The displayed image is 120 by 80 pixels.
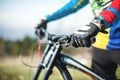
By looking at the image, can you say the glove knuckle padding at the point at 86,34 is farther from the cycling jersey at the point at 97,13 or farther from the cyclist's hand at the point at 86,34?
the cycling jersey at the point at 97,13

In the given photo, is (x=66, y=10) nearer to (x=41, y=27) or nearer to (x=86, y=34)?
(x=41, y=27)

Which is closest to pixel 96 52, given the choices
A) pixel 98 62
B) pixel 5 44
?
pixel 98 62

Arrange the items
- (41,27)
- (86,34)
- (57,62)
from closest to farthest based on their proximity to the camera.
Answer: (86,34)
(57,62)
(41,27)

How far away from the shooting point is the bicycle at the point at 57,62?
2441 mm

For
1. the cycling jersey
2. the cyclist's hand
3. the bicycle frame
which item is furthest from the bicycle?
the cyclist's hand

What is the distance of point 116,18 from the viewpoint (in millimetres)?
2082

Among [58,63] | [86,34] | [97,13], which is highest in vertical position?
[97,13]

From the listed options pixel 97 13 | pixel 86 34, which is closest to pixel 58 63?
pixel 97 13

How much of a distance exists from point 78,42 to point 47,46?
49 centimetres

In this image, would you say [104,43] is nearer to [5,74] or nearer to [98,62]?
[98,62]

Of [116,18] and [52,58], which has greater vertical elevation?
[116,18]

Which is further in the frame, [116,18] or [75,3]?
[75,3]

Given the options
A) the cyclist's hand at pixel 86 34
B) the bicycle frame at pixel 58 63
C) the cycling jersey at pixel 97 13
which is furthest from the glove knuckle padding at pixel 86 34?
the bicycle frame at pixel 58 63

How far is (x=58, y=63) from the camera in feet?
8.18
